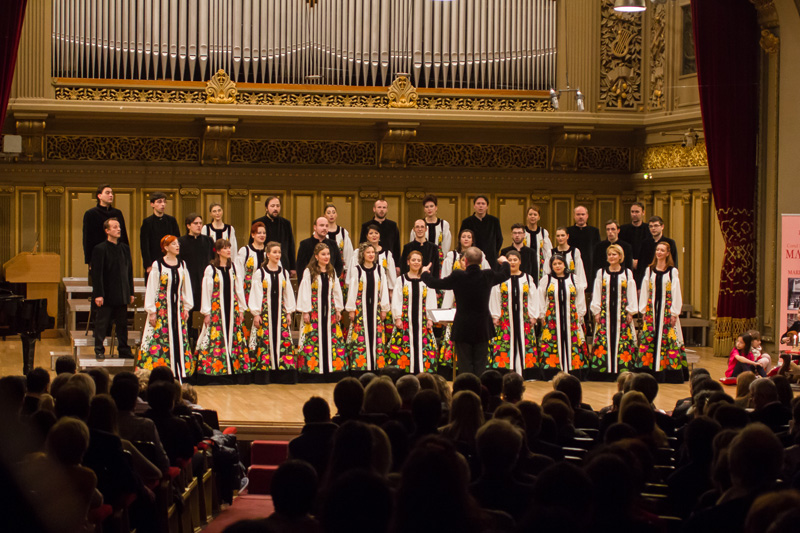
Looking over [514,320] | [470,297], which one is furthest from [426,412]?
[514,320]

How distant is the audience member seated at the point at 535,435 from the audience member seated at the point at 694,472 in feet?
1.50

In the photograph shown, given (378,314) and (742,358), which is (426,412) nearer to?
(378,314)

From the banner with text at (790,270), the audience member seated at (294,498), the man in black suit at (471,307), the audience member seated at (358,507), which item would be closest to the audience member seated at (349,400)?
the audience member seated at (294,498)

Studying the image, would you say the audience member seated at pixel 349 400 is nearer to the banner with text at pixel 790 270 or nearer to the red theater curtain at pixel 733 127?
the banner with text at pixel 790 270

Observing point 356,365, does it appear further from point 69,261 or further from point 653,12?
point 653,12

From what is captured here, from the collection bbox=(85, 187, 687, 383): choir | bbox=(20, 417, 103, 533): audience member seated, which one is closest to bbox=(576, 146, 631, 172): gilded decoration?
bbox=(85, 187, 687, 383): choir

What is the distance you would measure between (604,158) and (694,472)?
26.8 ft

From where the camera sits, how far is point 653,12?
1122 centimetres

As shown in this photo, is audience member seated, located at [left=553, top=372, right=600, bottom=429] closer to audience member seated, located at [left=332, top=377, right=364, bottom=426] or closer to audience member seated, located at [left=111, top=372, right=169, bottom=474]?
audience member seated, located at [left=332, top=377, right=364, bottom=426]

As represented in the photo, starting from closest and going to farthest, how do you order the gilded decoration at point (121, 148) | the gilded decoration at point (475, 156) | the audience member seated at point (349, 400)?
the audience member seated at point (349, 400)
the gilded decoration at point (121, 148)
the gilded decoration at point (475, 156)

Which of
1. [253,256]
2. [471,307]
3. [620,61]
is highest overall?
[620,61]

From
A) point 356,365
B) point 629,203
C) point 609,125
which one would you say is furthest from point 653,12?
point 356,365

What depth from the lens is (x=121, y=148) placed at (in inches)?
433

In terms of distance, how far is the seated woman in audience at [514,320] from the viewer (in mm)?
8766
